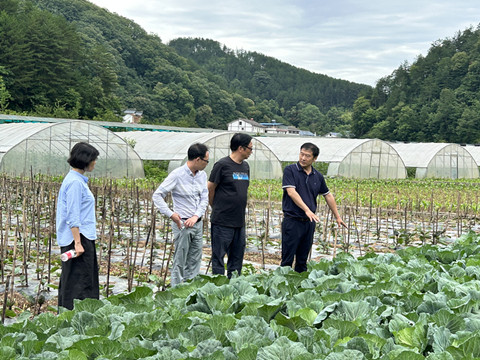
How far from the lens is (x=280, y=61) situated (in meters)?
120

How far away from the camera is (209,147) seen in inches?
878

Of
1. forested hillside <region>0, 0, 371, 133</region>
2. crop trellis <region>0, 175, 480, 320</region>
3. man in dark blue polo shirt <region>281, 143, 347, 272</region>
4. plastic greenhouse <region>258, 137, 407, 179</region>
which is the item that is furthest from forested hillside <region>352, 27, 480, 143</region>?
man in dark blue polo shirt <region>281, 143, 347, 272</region>

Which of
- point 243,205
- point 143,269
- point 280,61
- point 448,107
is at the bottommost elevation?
point 143,269

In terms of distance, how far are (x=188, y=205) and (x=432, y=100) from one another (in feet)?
210

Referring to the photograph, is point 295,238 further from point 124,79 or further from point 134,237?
point 124,79

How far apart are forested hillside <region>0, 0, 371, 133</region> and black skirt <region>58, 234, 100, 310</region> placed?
39.9 m

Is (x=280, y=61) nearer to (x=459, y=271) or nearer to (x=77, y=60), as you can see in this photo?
(x=77, y=60)

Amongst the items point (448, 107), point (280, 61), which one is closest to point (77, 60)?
point (448, 107)

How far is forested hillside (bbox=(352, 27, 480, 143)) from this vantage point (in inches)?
2266

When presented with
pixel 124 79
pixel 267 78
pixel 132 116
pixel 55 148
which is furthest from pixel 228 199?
pixel 267 78

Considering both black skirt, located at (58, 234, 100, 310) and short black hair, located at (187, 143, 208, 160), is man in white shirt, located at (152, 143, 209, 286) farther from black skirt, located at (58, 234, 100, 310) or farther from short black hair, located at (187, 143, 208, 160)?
black skirt, located at (58, 234, 100, 310)

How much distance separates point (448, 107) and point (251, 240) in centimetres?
5395

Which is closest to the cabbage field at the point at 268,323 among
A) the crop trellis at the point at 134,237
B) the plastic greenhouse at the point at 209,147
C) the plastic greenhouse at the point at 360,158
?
the crop trellis at the point at 134,237

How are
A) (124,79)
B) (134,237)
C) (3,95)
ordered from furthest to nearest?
(124,79) < (3,95) < (134,237)
